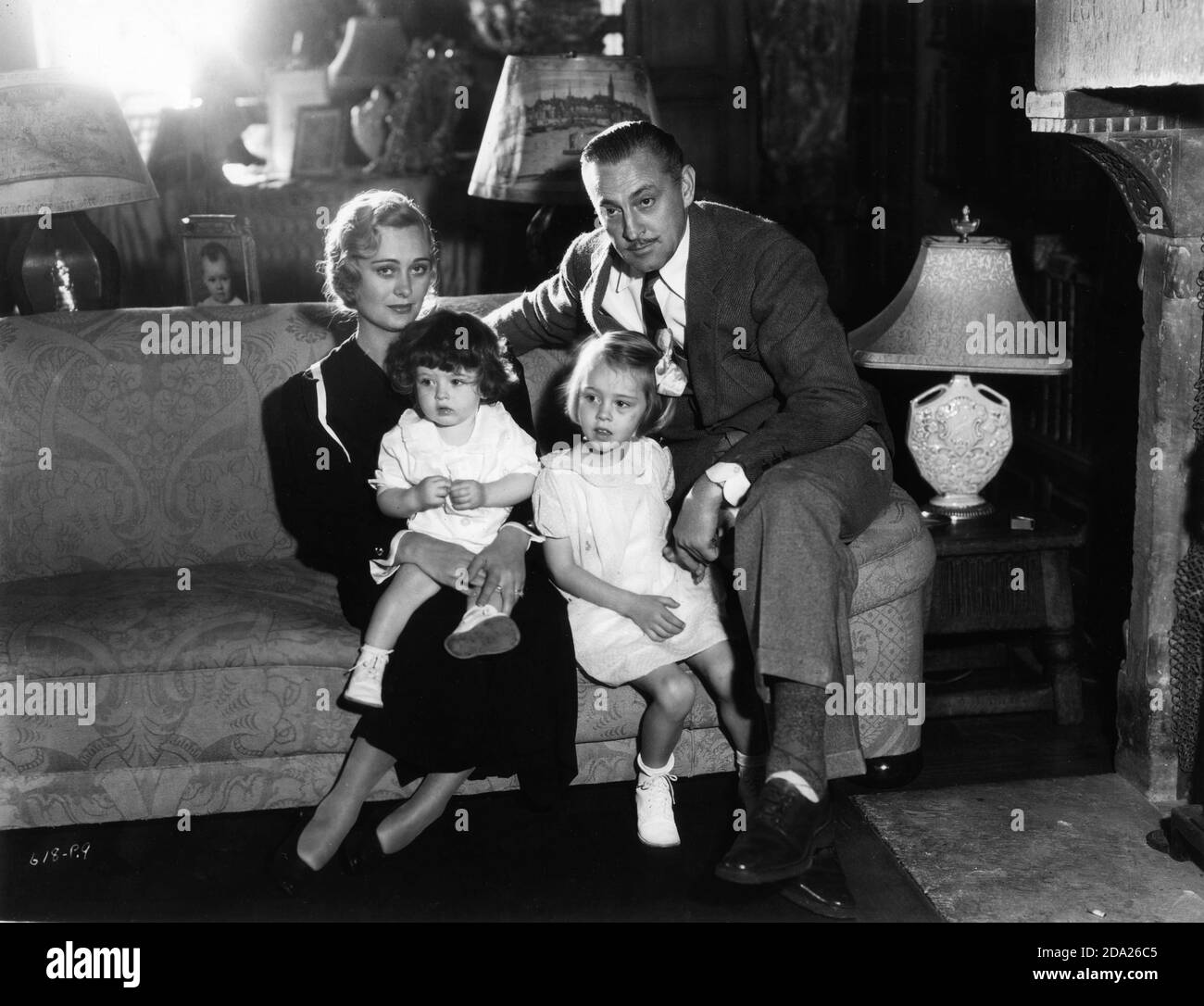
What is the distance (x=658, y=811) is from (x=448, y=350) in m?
1.00

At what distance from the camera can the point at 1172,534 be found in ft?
9.53

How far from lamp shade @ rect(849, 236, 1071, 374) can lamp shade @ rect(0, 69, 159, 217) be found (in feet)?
6.21

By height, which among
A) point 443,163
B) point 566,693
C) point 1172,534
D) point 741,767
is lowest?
point 741,767

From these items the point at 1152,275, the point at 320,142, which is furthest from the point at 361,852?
the point at 320,142

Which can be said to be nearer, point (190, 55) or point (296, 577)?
point (296, 577)

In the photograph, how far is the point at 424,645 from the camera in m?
2.64

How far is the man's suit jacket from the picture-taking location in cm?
274

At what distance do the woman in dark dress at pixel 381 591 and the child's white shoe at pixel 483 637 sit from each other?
4cm

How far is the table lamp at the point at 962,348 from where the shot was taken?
3330 mm

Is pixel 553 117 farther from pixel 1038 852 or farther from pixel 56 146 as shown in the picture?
pixel 1038 852

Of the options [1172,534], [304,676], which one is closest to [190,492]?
[304,676]

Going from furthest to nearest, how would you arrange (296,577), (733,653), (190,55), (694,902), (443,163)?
1. (190,55)
2. (443,163)
3. (296,577)
4. (733,653)
5. (694,902)
